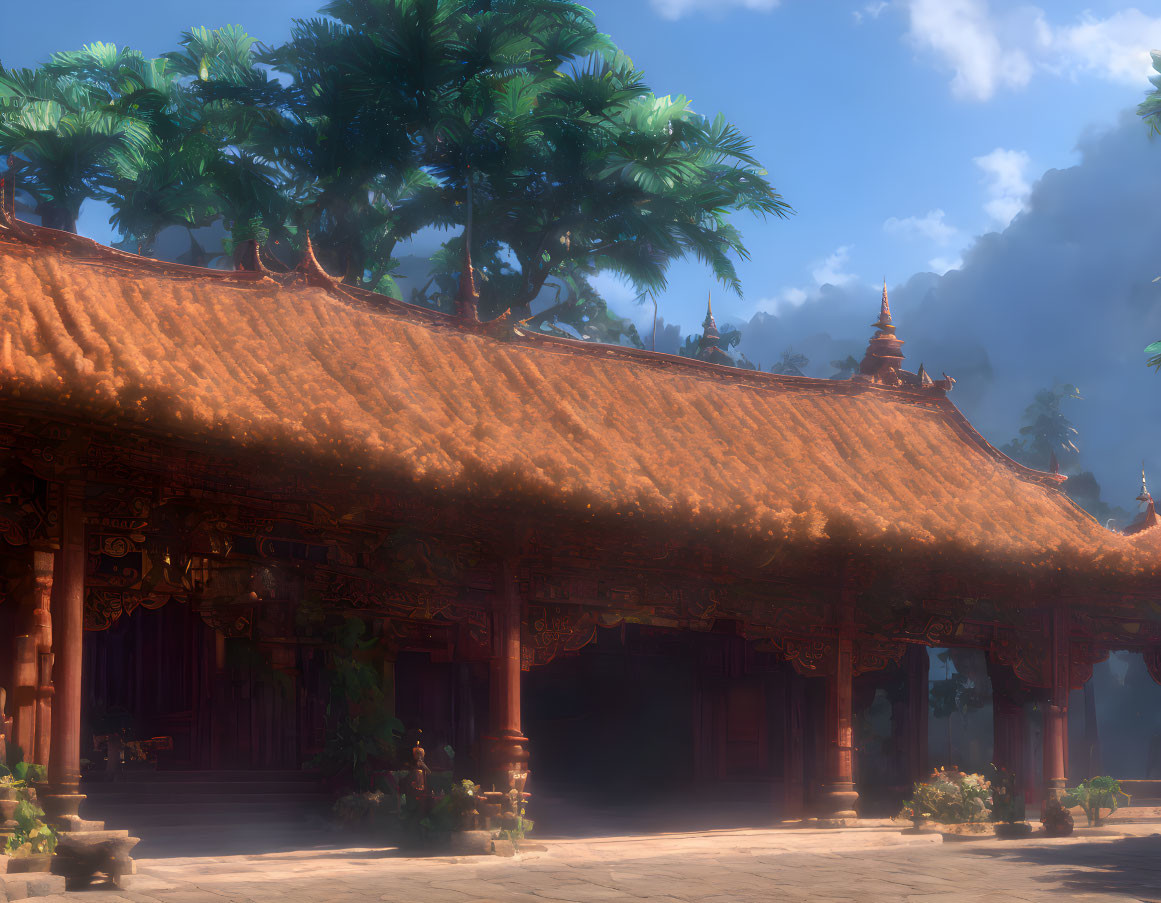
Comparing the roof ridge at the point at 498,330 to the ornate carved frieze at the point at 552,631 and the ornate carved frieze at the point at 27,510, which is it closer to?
the ornate carved frieze at the point at 27,510

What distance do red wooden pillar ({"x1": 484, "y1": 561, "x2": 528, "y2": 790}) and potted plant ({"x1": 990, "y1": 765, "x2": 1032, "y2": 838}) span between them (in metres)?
5.85

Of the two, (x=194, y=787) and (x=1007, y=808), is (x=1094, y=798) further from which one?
(x=194, y=787)

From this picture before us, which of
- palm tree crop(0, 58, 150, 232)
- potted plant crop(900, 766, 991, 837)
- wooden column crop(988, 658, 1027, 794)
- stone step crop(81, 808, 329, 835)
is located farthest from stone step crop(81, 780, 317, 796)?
palm tree crop(0, 58, 150, 232)

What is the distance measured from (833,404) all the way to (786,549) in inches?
170

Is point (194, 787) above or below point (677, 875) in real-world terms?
above

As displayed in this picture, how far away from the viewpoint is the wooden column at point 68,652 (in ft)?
33.6

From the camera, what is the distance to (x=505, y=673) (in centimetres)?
1280

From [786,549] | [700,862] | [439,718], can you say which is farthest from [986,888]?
[439,718]

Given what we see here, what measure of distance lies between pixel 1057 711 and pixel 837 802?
354 centimetres

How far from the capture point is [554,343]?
15562mm

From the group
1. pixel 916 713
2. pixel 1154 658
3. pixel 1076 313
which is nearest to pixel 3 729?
pixel 916 713

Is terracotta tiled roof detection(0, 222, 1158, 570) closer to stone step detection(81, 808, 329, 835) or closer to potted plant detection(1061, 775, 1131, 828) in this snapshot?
potted plant detection(1061, 775, 1131, 828)

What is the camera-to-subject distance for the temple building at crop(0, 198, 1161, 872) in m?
10.6

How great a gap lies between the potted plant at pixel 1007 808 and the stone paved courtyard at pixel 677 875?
50.8 inches
